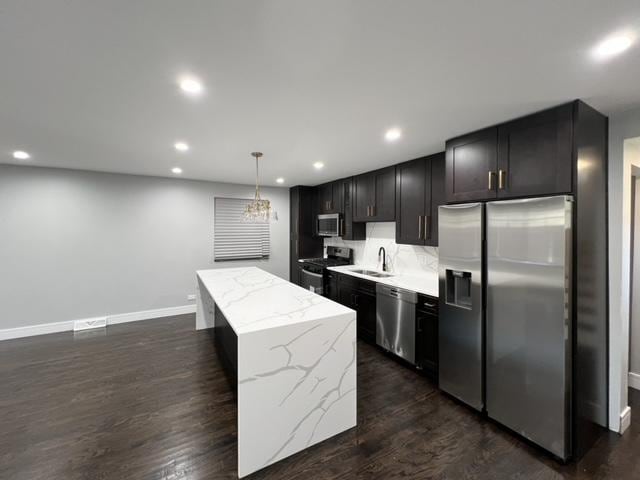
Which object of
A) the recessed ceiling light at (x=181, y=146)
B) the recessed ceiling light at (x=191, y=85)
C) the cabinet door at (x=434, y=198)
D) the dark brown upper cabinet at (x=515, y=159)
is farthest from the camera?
the cabinet door at (x=434, y=198)

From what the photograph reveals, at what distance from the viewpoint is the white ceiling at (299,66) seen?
113 cm

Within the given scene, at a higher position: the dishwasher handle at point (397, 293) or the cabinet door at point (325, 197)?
the cabinet door at point (325, 197)

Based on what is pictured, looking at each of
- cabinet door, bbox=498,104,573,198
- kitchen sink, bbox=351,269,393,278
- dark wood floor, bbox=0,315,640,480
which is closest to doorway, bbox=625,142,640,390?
dark wood floor, bbox=0,315,640,480

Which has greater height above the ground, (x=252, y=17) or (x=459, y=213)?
(x=252, y=17)

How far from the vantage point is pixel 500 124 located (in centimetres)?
225

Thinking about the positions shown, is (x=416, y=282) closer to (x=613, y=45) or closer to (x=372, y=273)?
(x=372, y=273)

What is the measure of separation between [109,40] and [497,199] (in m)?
2.73

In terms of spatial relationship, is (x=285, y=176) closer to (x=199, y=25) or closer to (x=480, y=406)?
(x=199, y=25)

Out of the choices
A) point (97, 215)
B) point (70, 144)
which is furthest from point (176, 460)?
point (97, 215)

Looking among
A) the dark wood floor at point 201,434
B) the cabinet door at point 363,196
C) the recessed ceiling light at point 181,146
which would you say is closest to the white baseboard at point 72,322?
the dark wood floor at point 201,434

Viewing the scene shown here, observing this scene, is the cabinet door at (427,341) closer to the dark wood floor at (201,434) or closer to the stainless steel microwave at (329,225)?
the dark wood floor at (201,434)

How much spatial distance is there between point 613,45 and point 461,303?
192 centimetres

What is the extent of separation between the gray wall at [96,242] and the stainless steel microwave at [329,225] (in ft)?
5.52

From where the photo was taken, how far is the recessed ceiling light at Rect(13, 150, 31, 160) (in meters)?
3.28
